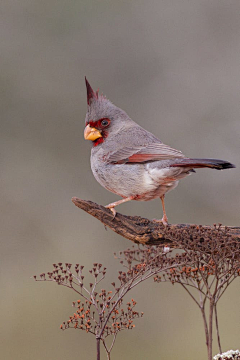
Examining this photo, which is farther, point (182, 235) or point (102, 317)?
point (182, 235)

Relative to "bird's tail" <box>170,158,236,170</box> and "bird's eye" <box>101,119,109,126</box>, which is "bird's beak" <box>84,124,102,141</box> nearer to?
"bird's eye" <box>101,119,109,126</box>

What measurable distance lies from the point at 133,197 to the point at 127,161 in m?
0.22

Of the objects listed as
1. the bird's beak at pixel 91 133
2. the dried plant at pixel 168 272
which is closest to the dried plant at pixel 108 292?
the dried plant at pixel 168 272

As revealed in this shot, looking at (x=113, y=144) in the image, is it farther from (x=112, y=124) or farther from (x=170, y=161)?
(x=170, y=161)

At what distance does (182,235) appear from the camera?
2.15 metres

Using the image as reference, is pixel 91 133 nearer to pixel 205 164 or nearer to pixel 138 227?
pixel 138 227

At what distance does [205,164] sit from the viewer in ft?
7.27

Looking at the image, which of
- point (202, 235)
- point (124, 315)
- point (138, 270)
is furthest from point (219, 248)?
point (124, 315)

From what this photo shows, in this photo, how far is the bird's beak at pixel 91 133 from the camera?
2.79m

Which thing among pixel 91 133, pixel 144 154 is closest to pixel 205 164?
pixel 144 154

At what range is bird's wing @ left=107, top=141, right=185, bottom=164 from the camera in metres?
2.53

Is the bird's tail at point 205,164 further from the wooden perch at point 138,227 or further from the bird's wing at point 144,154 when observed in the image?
the wooden perch at point 138,227

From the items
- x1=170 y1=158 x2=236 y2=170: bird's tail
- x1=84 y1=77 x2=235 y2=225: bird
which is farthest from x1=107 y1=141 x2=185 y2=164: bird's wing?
x1=170 y1=158 x2=236 y2=170: bird's tail

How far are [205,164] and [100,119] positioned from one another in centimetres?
88
